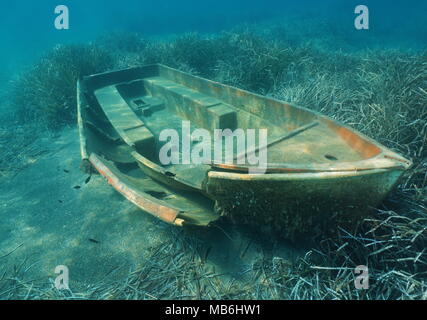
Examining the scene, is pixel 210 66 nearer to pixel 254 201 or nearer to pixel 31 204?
pixel 31 204

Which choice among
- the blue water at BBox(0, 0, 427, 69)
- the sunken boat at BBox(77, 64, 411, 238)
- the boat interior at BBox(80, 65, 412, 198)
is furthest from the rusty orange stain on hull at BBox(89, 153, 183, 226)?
the blue water at BBox(0, 0, 427, 69)

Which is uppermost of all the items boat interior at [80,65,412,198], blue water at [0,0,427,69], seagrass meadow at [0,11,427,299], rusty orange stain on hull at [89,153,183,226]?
blue water at [0,0,427,69]

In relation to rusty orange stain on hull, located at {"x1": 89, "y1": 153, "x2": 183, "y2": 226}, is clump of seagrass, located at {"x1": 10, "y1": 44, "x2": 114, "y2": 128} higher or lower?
higher

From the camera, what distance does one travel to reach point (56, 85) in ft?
26.1

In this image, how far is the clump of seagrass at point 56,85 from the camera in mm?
7484

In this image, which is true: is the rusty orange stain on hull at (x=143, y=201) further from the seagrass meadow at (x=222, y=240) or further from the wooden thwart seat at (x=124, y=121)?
the wooden thwart seat at (x=124, y=121)

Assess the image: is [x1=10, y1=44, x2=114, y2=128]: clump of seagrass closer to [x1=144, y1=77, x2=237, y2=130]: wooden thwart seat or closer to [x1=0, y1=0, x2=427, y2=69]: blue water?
[x1=144, y1=77, x2=237, y2=130]: wooden thwart seat

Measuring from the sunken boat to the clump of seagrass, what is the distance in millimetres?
2678

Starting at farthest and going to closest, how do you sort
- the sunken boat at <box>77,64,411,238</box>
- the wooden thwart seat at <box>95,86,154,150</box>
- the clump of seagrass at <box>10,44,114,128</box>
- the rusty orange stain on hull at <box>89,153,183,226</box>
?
the clump of seagrass at <box>10,44,114,128</box> < the wooden thwart seat at <box>95,86,154,150</box> < the rusty orange stain on hull at <box>89,153,183,226</box> < the sunken boat at <box>77,64,411,238</box>

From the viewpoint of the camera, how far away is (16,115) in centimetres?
856

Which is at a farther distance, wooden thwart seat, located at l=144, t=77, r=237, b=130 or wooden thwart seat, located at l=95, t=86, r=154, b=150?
wooden thwart seat, located at l=144, t=77, r=237, b=130

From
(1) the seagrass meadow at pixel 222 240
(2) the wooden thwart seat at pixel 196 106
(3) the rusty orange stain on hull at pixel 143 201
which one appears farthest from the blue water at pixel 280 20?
(3) the rusty orange stain on hull at pixel 143 201

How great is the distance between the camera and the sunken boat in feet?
6.67

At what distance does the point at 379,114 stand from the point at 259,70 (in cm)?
383
